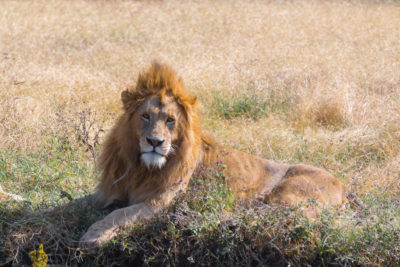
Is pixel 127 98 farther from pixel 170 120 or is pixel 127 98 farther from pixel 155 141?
pixel 155 141

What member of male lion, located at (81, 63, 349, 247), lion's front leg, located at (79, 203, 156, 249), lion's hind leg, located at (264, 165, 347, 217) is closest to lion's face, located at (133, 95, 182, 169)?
male lion, located at (81, 63, 349, 247)

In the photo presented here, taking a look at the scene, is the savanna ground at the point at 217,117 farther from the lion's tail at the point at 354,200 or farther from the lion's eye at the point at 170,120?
the lion's eye at the point at 170,120

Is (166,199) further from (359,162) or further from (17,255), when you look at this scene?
(359,162)

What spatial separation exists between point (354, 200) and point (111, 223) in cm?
195

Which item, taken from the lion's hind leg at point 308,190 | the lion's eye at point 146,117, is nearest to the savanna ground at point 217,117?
the lion's hind leg at point 308,190

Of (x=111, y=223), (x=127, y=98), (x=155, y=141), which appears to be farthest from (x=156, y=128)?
(x=111, y=223)

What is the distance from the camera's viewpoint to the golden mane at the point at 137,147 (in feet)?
13.0

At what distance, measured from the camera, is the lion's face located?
3736mm

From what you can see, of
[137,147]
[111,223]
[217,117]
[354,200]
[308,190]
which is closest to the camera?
[111,223]

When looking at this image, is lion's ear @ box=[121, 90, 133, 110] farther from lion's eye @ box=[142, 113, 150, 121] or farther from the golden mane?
lion's eye @ box=[142, 113, 150, 121]

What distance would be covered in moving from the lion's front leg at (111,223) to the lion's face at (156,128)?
33cm

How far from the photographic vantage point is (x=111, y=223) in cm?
381

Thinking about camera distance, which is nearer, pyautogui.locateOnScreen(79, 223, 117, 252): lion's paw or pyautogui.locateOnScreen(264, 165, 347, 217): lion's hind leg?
pyautogui.locateOnScreen(79, 223, 117, 252): lion's paw

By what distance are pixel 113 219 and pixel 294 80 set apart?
4656 millimetres
